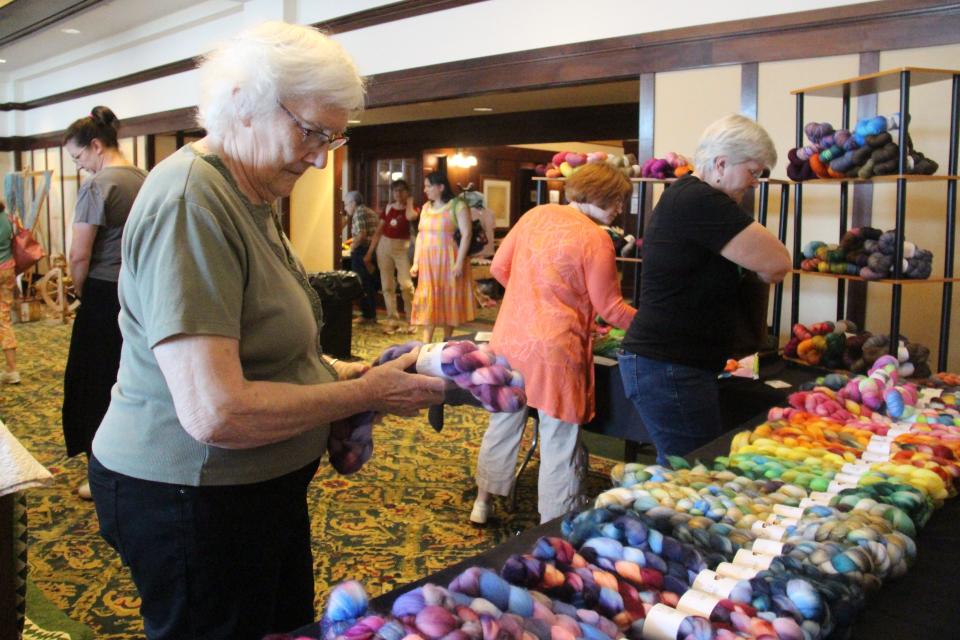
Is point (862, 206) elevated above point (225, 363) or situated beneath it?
elevated above

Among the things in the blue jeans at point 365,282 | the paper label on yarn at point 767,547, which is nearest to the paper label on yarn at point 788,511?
the paper label on yarn at point 767,547

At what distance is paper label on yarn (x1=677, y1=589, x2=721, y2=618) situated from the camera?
3.14 feet

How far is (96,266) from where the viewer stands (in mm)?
2895

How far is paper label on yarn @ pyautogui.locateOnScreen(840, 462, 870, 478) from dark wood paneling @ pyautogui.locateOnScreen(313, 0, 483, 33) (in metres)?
4.41

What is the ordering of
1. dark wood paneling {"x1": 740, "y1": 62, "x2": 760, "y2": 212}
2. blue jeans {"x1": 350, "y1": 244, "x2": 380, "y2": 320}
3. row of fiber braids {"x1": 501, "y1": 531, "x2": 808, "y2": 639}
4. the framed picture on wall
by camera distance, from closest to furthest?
row of fiber braids {"x1": 501, "y1": 531, "x2": 808, "y2": 639}, dark wood paneling {"x1": 740, "y1": 62, "x2": 760, "y2": 212}, blue jeans {"x1": 350, "y1": 244, "x2": 380, "y2": 320}, the framed picture on wall

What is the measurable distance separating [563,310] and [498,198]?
9.85 metres

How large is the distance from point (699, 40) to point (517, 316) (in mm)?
2251

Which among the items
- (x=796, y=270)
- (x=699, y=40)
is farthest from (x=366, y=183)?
(x=796, y=270)

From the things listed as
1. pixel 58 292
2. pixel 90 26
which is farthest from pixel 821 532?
pixel 90 26

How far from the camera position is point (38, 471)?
5.53 ft

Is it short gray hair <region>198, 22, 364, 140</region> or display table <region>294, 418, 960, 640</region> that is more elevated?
short gray hair <region>198, 22, 364, 140</region>

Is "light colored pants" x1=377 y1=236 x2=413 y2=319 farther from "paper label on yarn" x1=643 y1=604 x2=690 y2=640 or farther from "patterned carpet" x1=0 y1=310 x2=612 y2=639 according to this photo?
"paper label on yarn" x1=643 y1=604 x2=690 y2=640

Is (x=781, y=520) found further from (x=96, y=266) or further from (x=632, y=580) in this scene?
(x=96, y=266)

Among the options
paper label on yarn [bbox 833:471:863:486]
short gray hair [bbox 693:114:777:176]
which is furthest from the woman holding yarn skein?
paper label on yarn [bbox 833:471:863:486]
